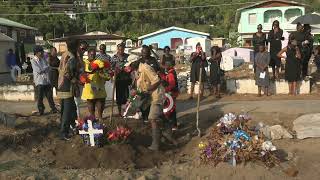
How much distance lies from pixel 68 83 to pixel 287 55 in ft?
23.3

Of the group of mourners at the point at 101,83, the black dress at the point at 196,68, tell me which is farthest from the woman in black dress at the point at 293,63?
the group of mourners at the point at 101,83

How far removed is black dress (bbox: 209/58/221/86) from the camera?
45.7 feet

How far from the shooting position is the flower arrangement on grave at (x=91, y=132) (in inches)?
338

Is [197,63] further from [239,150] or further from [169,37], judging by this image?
[169,37]

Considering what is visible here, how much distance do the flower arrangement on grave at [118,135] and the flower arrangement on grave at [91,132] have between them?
6.9 inches

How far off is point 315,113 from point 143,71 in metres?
4.08

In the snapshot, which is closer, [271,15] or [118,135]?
[118,135]

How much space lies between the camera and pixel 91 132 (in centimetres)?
860

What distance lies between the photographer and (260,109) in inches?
454

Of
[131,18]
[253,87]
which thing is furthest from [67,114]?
[131,18]

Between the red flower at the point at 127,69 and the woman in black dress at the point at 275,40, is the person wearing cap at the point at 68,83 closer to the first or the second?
the red flower at the point at 127,69

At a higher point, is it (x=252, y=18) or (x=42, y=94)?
(x=252, y=18)

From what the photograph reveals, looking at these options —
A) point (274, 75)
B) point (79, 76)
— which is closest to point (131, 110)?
point (79, 76)

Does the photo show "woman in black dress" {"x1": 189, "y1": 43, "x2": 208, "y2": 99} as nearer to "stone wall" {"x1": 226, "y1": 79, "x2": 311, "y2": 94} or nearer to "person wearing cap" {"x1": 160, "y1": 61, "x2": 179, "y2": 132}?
"stone wall" {"x1": 226, "y1": 79, "x2": 311, "y2": 94}
